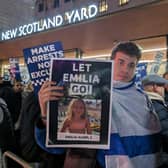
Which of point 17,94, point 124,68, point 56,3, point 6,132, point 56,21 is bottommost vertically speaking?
point 6,132

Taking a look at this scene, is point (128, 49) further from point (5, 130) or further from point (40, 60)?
point (5, 130)

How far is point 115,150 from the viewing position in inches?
61.3

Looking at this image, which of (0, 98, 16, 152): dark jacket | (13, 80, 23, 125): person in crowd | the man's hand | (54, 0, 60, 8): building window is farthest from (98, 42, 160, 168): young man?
(54, 0, 60, 8): building window

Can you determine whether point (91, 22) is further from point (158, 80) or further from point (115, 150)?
point (115, 150)

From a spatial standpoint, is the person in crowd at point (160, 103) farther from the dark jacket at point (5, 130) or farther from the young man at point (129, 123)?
the dark jacket at point (5, 130)

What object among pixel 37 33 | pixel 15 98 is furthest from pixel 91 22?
pixel 15 98

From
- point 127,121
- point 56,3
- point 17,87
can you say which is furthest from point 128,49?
point 56,3

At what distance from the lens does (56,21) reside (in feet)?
39.2

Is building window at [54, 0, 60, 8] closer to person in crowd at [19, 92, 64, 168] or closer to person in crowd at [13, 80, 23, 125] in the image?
person in crowd at [13, 80, 23, 125]

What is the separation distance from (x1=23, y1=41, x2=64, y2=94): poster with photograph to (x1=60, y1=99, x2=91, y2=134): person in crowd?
231 millimetres

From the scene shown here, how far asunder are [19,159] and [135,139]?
33.4 inches

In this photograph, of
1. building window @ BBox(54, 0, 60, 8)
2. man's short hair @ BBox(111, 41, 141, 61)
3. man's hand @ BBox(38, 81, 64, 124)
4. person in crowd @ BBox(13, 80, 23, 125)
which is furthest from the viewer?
building window @ BBox(54, 0, 60, 8)

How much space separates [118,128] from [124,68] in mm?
259

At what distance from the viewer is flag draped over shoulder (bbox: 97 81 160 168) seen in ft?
5.10
